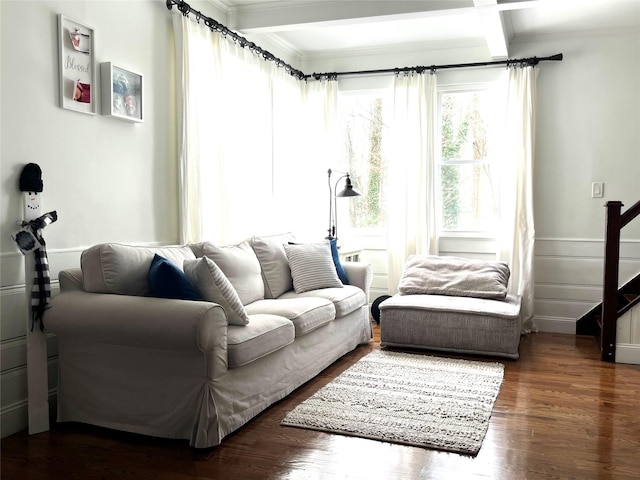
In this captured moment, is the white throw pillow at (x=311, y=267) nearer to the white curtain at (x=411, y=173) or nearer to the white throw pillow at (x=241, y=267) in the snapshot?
the white throw pillow at (x=241, y=267)

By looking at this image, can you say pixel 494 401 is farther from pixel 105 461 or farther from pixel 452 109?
pixel 452 109

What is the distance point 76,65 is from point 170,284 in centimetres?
130

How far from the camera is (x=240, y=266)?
374 cm

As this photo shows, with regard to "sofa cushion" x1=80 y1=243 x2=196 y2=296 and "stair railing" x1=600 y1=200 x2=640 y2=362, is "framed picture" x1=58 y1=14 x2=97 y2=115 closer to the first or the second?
"sofa cushion" x1=80 y1=243 x2=196 y2=296

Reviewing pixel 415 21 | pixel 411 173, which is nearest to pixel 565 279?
pixel 411 173

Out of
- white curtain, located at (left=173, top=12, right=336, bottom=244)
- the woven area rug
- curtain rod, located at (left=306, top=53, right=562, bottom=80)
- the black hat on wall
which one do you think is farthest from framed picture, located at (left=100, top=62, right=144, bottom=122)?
curtain rod, located at (left=306, top=53, right=562, bottom=80)

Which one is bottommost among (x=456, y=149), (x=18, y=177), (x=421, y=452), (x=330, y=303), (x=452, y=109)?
(x=421, y=452)

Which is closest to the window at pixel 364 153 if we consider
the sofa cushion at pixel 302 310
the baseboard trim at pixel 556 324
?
the baseboard trim at pixel 556 324

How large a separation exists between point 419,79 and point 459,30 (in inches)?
22.5

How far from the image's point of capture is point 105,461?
8.35 ft

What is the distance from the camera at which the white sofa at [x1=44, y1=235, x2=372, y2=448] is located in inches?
105

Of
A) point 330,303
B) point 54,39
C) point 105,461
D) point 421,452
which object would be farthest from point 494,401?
point 54,39

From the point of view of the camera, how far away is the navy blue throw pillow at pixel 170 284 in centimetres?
286

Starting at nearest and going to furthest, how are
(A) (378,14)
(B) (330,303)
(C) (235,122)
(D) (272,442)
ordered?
(D) (272,442), (B) (330,303), (A) (378,14), (C) (235,122)
